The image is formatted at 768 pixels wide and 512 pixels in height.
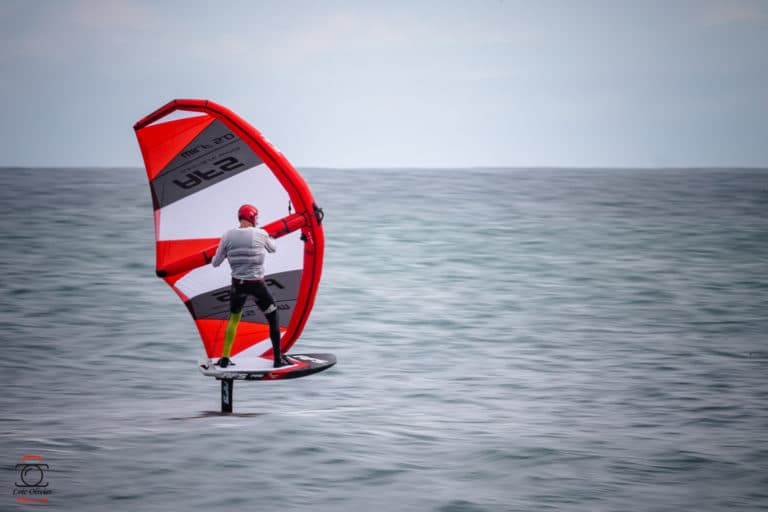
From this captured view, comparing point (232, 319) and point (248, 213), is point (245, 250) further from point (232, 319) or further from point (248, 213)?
point (232, 319)

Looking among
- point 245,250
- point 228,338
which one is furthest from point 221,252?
point 228,338

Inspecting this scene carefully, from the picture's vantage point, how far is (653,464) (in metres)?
8.31

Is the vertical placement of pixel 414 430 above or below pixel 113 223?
below

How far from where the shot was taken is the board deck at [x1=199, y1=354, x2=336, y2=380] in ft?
26.0

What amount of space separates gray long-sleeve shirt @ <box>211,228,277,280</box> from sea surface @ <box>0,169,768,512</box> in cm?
176

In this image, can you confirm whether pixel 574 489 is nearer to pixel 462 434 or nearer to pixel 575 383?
pixel 462 434

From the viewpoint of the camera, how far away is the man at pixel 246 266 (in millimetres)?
7867

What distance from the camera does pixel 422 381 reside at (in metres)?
11.4

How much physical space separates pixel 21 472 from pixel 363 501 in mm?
2974

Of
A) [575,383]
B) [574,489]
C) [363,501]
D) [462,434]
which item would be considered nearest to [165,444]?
[363,501]

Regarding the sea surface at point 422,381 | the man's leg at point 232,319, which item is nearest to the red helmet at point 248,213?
the man's leg at point 232,319

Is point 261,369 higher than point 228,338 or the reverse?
the reverse

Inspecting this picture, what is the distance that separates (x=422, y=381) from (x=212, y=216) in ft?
13.7

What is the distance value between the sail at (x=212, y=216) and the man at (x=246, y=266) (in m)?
0.35
